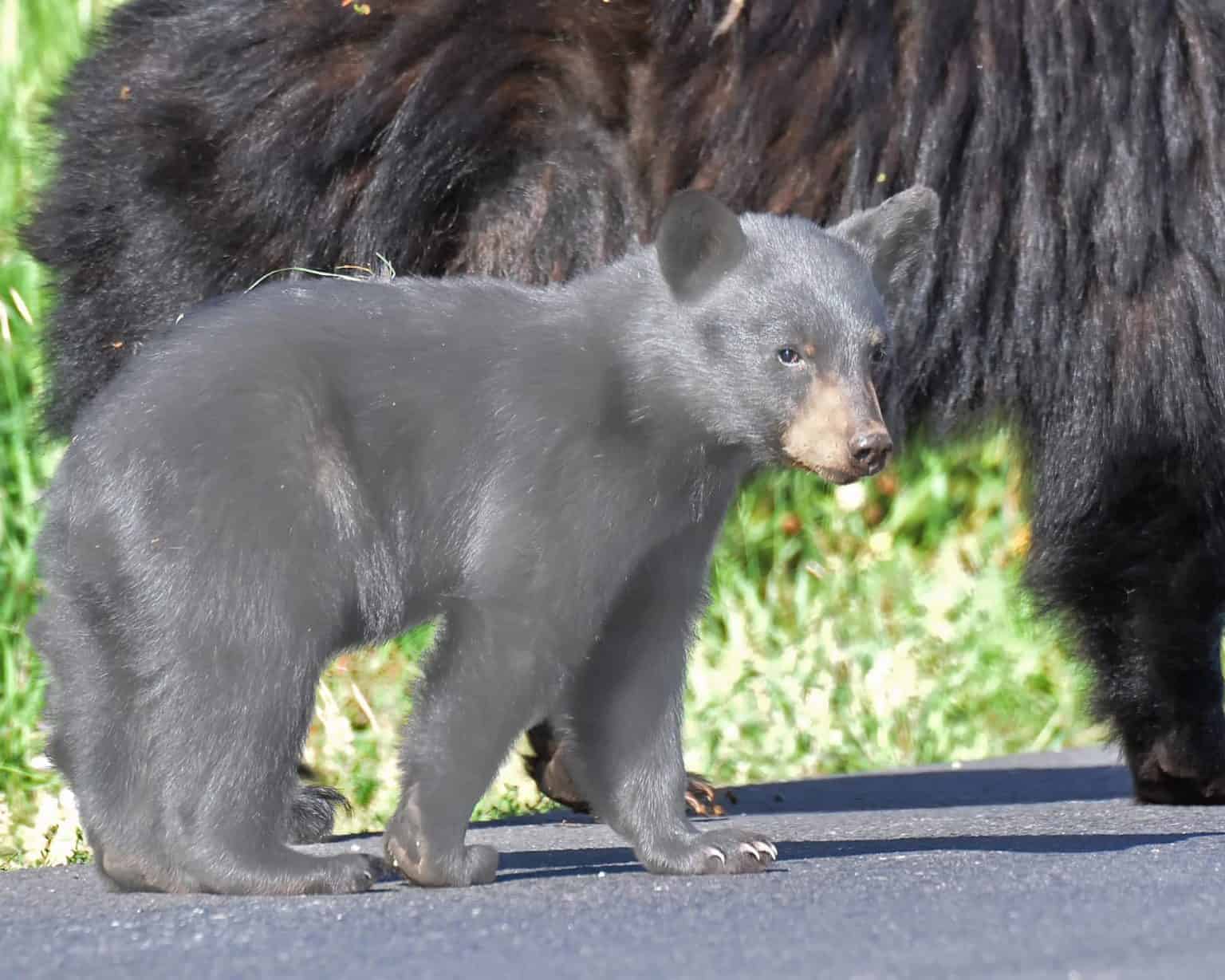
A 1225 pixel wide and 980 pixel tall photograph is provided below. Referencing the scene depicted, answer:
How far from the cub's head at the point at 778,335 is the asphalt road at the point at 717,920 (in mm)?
671

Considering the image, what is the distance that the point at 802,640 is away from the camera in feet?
26.0

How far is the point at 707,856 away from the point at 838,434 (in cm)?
76

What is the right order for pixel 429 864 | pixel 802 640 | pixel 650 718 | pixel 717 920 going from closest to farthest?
pixel 717 920 < pixel 429 864 < pixel 650 718 < pixel 802 640

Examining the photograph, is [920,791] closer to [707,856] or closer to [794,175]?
[794,175]

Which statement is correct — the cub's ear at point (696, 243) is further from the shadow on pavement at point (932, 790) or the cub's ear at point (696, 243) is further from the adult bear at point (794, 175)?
the shadow on pavement at point (932, 790)

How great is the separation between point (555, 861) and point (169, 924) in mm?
994

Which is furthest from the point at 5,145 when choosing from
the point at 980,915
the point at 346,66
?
the point at 980,915

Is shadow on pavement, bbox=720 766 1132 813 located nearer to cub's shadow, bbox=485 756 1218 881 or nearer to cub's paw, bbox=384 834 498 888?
cub's shadow, bbox=485 756 1218 881

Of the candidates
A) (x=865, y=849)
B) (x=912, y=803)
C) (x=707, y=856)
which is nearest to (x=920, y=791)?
(x=912, y=803)

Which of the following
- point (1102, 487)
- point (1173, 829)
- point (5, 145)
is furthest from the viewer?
point (5, 145)

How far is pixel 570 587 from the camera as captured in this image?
3271 millimetres

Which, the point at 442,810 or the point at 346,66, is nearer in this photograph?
the point at 442,810

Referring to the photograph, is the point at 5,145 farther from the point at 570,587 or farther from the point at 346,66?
the point at 570,587

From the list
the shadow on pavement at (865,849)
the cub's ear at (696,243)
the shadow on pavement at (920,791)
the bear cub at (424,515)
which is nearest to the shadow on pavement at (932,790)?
the shadow on pavement at (920,791)
